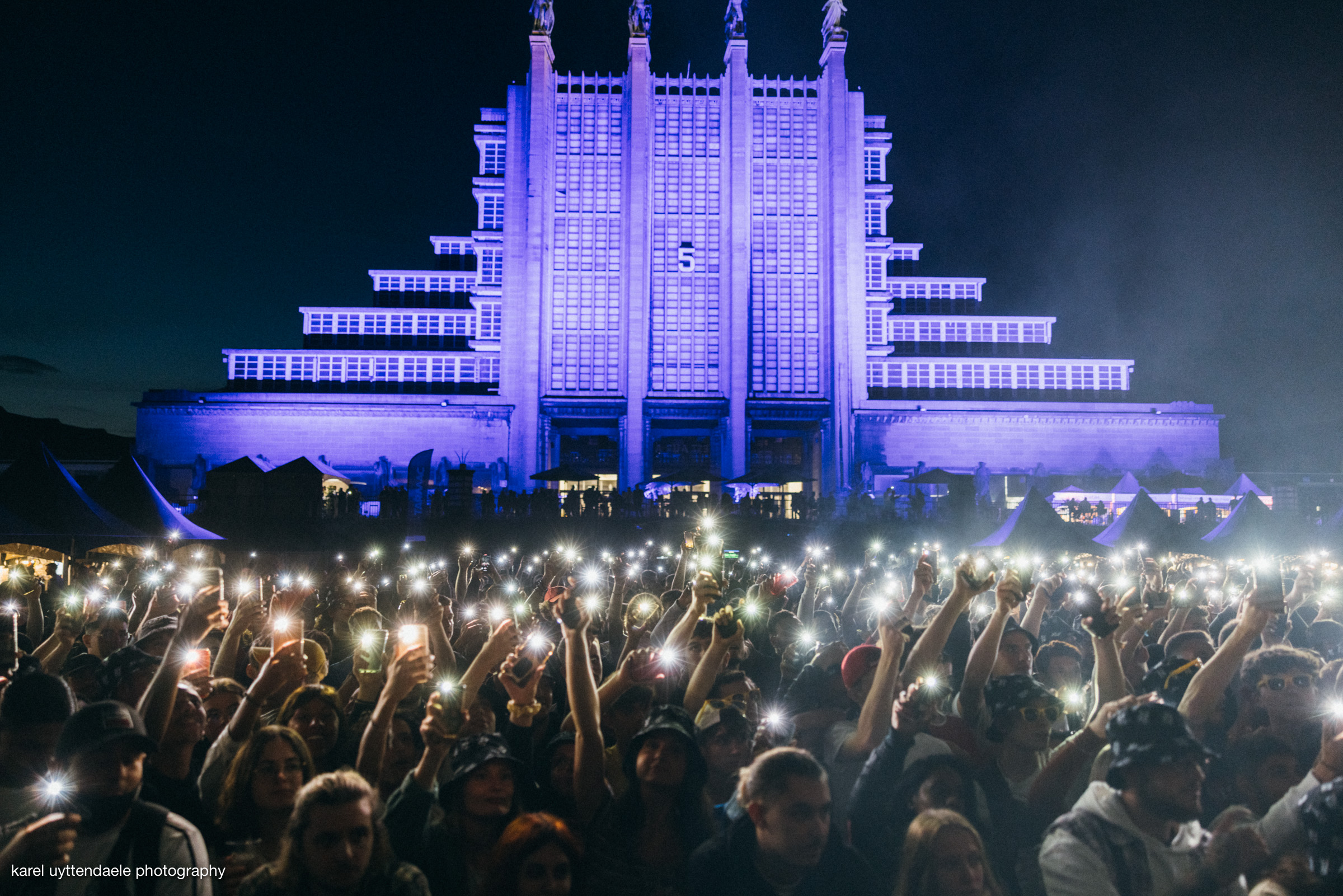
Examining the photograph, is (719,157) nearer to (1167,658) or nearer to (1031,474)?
(1031,474)

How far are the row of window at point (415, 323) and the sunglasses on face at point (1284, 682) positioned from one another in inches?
1734

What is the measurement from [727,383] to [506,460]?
42.9ft

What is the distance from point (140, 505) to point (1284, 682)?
14.9m

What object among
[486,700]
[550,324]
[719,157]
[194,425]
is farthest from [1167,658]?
[194,425]

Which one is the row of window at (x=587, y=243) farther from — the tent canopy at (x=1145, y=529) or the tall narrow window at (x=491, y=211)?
the tent canopy at (x=1145, y=529)

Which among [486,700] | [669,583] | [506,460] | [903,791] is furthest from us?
[506,460]

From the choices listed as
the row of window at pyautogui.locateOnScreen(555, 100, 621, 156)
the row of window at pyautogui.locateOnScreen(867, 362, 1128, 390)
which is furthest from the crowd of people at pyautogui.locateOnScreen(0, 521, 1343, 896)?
the row of window at pyautogui.locateOnScreen(555, 100, 621, 156)

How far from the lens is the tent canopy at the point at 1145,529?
14.9 meters

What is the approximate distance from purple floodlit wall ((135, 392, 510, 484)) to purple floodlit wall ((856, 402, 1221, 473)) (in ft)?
76.1

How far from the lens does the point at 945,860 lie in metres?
2.93

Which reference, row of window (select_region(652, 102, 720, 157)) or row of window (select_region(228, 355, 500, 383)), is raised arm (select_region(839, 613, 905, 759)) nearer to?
row of window (select_region(228, 355, 500, 383))

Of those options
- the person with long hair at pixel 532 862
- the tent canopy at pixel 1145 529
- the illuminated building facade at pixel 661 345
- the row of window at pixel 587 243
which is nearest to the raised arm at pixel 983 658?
the person with long hair at pixel 532 862

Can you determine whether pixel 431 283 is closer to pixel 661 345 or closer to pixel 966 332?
pixel 661 345

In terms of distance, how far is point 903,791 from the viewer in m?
3.51
